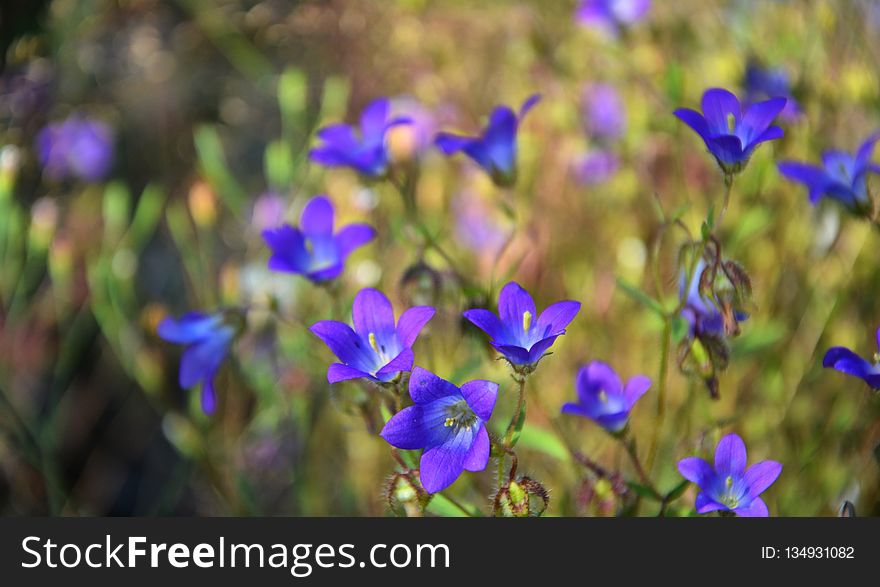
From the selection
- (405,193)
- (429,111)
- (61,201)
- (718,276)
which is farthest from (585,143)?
(61,201)

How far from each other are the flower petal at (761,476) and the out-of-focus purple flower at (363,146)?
0.58m

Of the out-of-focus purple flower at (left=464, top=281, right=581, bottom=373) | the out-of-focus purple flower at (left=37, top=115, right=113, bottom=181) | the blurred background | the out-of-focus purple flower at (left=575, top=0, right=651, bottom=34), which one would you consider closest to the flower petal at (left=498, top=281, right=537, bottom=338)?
the out-of-focus purple flower at (left=464, top=281, right=581, bottom=373)

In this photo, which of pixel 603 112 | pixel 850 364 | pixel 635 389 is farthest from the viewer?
pixel 603 112

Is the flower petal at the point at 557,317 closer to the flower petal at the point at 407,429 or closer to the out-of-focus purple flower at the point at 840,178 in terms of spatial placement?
the flower petal at the point at 407,429

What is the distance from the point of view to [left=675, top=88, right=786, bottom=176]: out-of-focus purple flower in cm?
83

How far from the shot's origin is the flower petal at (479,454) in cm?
69

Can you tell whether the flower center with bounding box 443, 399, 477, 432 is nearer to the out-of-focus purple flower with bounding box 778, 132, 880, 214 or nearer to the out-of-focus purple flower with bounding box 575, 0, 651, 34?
the out-of-focus purple flower with bounding box 778, 132, 880, 214

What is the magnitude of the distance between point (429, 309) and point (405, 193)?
1.36 ft

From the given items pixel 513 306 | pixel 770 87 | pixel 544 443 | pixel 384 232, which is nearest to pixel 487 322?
pixel 513 306

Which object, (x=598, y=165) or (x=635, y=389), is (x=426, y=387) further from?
(x=598, y=165)

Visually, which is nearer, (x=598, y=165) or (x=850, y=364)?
(x=850, y=364)

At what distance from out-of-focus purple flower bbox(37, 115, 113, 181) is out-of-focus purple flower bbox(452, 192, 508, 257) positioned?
0.80 m

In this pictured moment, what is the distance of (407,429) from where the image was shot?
2.36 ft

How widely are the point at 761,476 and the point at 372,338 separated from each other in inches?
15.0
